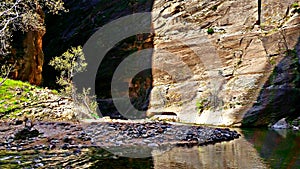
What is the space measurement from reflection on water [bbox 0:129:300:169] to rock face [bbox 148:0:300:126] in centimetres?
1167

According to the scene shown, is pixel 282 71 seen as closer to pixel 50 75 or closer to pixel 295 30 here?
pixel 295 30

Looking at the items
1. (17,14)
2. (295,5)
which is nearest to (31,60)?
(17,14)

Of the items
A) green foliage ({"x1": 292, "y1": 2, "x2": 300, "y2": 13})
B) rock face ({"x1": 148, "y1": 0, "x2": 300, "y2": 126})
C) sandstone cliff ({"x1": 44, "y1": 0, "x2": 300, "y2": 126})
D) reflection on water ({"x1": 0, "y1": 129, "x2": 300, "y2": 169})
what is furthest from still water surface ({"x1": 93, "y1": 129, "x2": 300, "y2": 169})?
green foliage ({"x1": 292, "y1": 2, "x2": 300, "y2": 13})

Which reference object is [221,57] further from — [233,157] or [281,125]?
[233,157]

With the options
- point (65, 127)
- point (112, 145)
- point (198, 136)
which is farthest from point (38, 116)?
point (198, 136)

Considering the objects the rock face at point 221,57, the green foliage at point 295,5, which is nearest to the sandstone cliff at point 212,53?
the rock face at point 221,57

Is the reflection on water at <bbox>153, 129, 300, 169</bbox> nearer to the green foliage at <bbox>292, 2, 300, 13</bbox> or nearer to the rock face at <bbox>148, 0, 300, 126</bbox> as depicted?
the rock face at <bbox>148, 0, 300, 126</bbox>

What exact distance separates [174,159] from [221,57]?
18.2 metres

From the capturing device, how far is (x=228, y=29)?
2659 centimetres

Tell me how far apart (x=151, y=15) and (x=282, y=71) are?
13.9 meters

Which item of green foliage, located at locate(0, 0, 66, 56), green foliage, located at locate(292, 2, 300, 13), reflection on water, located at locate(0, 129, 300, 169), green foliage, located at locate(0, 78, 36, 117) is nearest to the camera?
reflection on water, located at locate(0, 129, 300, 169)

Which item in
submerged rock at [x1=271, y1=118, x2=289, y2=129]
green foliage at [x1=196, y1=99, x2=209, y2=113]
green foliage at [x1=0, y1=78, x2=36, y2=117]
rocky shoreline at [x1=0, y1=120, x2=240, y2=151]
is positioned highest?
green foliage at [x1=0, y1=78, x2=36, y2=117]

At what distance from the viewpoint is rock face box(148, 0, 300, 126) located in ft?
73.2

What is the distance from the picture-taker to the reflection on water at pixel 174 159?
27.2 feet
